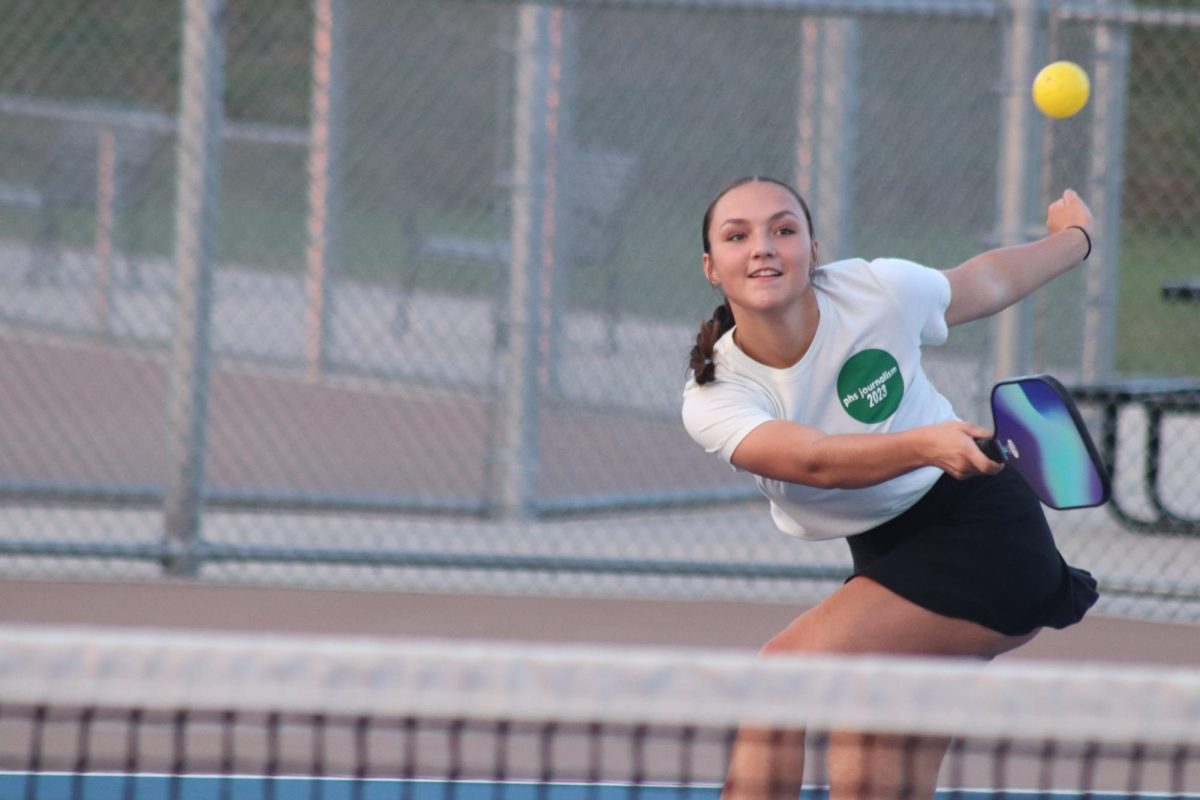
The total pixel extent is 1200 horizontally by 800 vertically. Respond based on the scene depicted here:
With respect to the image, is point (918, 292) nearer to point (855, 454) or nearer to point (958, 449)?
point (855, 454)

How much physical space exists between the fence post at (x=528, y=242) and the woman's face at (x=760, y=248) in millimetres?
3451

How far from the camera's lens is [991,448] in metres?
2.72

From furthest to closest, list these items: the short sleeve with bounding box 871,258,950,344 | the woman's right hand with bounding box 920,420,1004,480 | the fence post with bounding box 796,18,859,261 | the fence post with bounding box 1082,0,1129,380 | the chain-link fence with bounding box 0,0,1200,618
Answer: the fence post with bounding box 796,18,859,261
the fence post with bounding box 1082,0,1129,380
the chain-link fence with bounding box 0,0,1200,618
the short sleeve with bounding box 871,258,950,344
the woman's right hand with bounding box 920,420,1004,480

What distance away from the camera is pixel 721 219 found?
3252mm

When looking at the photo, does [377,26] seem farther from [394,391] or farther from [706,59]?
[706,59]

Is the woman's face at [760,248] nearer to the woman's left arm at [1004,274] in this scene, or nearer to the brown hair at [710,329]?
the brown hair at [710,329]

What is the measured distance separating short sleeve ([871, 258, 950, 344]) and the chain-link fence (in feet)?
8.61

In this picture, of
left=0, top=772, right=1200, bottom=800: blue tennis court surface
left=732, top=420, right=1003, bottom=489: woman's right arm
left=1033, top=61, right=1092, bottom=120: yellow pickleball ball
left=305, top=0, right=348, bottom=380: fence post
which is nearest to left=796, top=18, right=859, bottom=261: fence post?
left=305, top=0, right=348, bottom=380: fence post

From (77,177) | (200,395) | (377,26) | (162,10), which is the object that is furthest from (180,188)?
(377,26)

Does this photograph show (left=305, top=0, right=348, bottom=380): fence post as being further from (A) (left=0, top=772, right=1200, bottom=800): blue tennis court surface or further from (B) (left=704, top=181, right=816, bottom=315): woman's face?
(B) (left=704, top=181, right=816, bottom=315): woman's face

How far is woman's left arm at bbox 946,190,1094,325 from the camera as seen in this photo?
3.46m

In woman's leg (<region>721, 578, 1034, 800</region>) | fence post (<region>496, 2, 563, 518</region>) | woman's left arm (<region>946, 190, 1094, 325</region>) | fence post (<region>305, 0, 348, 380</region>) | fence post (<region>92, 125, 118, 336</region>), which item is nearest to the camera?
woman's leg (<region>721, 578, 1034, 800</region>)

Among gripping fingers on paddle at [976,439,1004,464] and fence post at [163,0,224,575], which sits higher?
fence post at [163,0,224,575]

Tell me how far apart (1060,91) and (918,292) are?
47.0 inches
